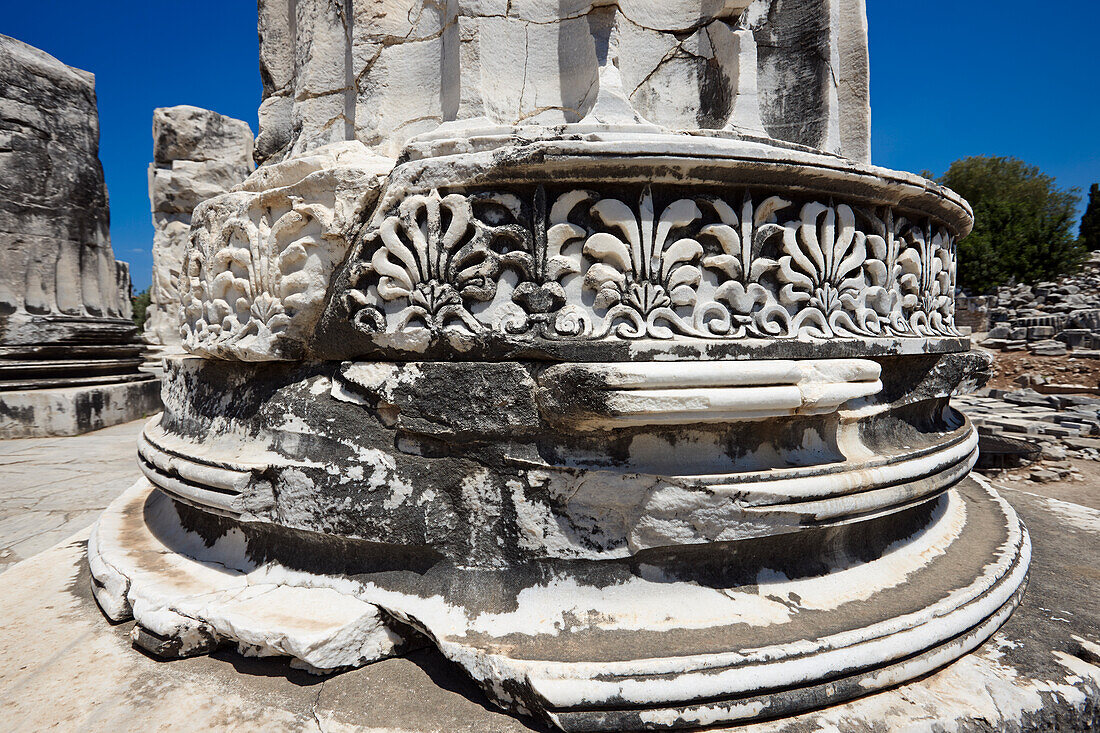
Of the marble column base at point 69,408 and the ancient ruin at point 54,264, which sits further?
the ancient ruin at point 54,264

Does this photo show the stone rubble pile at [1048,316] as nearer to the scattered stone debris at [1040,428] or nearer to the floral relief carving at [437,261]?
the scattered stone debris at [1040,428]

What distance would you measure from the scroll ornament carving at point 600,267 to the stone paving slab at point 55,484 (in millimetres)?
2399

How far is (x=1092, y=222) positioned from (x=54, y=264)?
37161mm

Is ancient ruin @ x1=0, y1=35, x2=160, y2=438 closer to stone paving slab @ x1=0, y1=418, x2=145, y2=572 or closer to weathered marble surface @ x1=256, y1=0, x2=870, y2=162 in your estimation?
stone paving slab @ x1=0, y1=418, x2=145, y2=572

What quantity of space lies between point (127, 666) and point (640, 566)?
Result: 141cm

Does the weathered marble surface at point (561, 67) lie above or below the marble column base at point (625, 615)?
above

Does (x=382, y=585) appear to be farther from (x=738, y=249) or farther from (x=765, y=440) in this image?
(x=738, y=249)

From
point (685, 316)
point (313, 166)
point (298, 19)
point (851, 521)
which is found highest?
point (298, 19)

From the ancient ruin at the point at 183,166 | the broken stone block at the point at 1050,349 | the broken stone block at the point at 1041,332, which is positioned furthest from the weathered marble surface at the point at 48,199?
the broken stone block at the point at 1041,332

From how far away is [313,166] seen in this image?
1.74 m

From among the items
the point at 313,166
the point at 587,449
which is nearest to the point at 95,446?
the point at 313,166

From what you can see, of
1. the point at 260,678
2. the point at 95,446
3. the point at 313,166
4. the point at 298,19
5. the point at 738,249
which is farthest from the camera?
the point at 95,446

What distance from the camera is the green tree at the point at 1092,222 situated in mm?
25609

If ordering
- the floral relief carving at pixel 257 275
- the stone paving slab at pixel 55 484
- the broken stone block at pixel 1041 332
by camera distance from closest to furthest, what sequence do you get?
the floral relief carving at pixel 257 275
the stone paving slab at pixel 55 484
the broken stone block at pixel 1041 332
